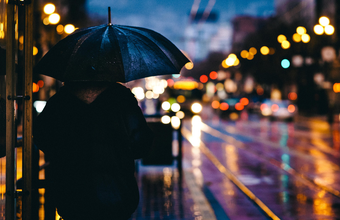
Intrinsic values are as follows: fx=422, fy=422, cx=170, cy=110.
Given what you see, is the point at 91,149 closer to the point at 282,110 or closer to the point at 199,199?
the point at 199,199

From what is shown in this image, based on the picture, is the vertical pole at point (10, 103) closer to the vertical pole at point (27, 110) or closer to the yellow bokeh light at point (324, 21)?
the vertical pole at point (27, 110)

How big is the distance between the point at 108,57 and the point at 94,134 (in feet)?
1.98

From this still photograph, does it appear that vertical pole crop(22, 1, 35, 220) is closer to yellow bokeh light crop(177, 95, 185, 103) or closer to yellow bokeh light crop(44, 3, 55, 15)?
yellow bokeh light crop(44, 3, 55, 15)

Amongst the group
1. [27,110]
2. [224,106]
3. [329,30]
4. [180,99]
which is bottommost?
[27,110]

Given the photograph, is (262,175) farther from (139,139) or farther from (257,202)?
(139,139)

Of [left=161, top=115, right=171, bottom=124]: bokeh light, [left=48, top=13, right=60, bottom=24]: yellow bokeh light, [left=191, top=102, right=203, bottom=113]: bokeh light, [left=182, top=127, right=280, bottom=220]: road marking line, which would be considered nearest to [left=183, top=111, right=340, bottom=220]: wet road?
[left=182, top=127, right=280, bottom=220]: road marking line

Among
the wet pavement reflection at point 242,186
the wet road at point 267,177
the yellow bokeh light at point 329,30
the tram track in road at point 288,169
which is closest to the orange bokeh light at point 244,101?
the yellow bokeh light at point 329,30

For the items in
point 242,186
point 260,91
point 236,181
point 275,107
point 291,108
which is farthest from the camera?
point 260,91

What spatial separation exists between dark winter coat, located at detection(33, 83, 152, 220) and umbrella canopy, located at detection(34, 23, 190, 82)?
0.49ft

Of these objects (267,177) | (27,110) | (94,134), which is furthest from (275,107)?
(27,110)

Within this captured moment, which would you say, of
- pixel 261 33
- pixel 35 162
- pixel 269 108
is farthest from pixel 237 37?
pixel 35 162

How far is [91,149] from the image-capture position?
309cm

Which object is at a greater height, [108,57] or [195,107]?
[195,107]

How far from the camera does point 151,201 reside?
21.9 feet
